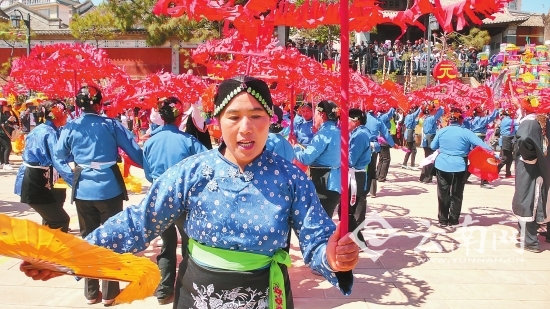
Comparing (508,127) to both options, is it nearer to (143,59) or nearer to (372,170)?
(372,170)

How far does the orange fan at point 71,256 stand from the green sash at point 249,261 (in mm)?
224

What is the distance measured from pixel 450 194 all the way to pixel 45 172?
5243mm

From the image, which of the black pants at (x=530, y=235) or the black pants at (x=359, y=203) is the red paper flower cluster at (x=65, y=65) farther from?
the black pants at (x=530, y=235)

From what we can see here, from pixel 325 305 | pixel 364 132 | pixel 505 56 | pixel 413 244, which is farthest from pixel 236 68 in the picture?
pixel 505 56

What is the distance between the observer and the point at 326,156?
4777 millimetres

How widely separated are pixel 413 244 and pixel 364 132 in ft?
5.10

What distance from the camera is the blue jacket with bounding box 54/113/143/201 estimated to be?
3709mm

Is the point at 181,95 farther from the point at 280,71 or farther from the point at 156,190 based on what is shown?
the point at 156,190

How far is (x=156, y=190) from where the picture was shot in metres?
2.01

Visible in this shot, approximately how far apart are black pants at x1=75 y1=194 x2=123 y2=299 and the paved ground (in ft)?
0.47

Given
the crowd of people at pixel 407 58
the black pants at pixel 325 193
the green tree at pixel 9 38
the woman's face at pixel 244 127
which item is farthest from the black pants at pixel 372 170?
the green tree at pixel 9 38

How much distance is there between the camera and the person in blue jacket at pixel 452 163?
21.3 feet

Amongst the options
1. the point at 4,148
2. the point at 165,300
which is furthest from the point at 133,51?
the point at 165,300

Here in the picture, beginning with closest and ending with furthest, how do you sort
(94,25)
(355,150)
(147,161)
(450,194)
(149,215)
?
(149,215) → (147,161) → (355,150) → (450,194) → (94,25)
